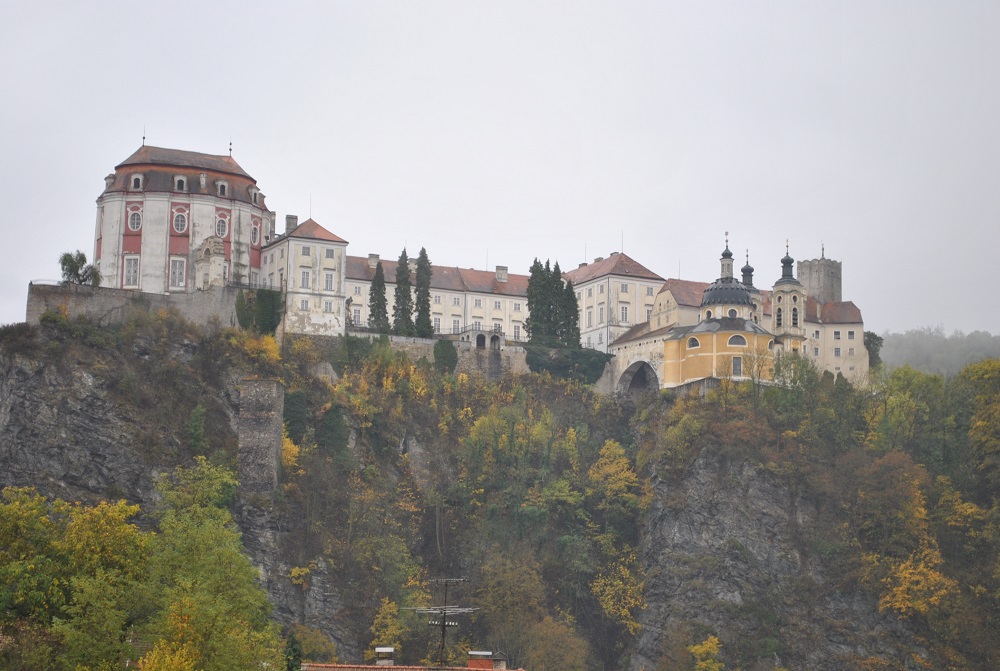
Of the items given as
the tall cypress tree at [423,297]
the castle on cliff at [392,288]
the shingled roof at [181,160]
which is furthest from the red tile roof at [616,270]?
the shingled roof at [181,160]

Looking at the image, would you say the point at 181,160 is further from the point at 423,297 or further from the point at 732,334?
the point at 732,334

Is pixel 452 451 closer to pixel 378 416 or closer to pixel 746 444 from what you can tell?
pixel 378 416

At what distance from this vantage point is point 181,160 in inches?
3472

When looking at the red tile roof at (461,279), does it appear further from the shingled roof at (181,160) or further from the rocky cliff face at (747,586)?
the rocky cliff face at (747,586)

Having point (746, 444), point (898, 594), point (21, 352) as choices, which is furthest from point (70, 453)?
point (898, 594)

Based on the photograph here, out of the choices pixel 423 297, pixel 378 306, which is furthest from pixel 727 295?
pixel 378 306

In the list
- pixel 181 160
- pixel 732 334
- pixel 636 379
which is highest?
pixel 181 160

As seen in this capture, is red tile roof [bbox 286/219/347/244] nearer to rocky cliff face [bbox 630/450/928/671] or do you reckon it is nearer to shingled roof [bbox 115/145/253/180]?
shingled roof [bbox 115/145/253/180]

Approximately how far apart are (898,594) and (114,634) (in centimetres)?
4482

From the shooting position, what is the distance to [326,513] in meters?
→ 75.9

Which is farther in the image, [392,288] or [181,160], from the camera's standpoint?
[392,288]

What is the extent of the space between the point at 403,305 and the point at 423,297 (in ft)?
4.57

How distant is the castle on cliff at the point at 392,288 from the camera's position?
85.6 metres

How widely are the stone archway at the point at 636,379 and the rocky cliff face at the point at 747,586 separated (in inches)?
412
